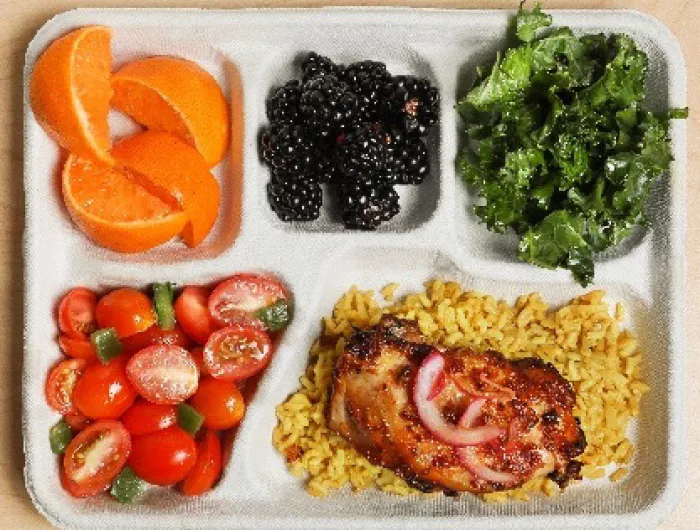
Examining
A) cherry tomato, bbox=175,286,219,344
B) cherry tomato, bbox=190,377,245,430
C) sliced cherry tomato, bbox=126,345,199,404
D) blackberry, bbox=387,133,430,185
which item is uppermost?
blackberry, bbox=387,133,430,185

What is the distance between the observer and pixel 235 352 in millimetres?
3373

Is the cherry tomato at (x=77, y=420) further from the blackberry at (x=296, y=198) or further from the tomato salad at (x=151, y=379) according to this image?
the blackberry at (x=296, y=198)

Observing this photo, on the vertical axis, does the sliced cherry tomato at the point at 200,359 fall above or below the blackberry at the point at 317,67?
below

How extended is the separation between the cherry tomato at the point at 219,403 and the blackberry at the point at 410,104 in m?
1.18

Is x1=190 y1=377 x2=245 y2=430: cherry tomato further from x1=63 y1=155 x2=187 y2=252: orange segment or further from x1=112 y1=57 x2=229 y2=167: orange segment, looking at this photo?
x1=112 y1=57 x2=229 y2=167: orange segment

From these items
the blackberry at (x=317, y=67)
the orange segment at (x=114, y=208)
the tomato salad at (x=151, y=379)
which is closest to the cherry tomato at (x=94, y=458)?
the tomato salad at (x=151, y=379)

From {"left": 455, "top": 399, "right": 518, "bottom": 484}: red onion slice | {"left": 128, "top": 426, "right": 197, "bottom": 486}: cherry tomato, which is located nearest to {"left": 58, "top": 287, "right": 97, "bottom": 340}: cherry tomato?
{"left": 128, "top": 426, "right": 197, "bottom": 486}: cherry tomato

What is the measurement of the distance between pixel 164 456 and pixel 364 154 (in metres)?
1.33

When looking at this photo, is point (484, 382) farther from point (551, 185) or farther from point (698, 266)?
point (698, 266)

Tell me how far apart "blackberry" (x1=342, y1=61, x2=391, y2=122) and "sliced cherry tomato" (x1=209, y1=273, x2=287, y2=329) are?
74cm

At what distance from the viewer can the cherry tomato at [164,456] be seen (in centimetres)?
330

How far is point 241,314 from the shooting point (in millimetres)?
3363

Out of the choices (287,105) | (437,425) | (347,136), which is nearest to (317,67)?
(287,105)

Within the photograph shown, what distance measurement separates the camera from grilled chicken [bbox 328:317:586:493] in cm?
312
